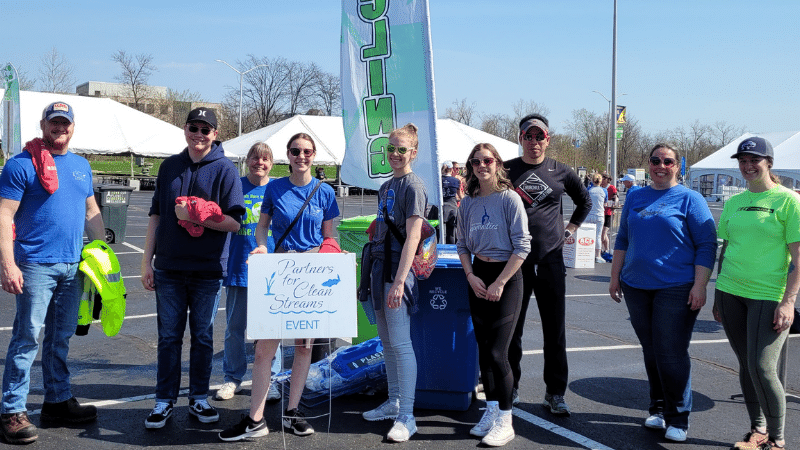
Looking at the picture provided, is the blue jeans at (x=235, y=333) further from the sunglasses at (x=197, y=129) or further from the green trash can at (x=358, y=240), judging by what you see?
the sunglasses at (x=197, y=129)

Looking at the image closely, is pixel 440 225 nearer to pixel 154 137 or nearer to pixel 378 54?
pixel 378 54

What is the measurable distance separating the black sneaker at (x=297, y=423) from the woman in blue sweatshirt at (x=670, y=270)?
2232mm

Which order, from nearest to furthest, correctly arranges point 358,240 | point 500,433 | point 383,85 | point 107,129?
point 500,433, point 358,240, point 383,85, point 107,129

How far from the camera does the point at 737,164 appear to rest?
25.3 metres

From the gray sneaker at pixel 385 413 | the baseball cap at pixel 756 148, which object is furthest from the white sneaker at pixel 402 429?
the baseball cap at pixel 756 148

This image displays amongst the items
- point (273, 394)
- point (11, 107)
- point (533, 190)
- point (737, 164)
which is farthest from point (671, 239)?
point (737, 164)

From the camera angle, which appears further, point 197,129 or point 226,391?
point 226,391

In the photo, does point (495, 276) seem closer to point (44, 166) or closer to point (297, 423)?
point (297, 423)

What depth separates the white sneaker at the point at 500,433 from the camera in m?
4.09

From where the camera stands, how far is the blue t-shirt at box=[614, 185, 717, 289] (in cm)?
414

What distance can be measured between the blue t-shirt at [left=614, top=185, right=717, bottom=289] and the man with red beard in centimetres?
356

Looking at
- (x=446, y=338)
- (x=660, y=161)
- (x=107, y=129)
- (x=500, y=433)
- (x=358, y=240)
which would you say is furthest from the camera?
(x=107, y=129)

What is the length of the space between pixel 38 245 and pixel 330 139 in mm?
21222

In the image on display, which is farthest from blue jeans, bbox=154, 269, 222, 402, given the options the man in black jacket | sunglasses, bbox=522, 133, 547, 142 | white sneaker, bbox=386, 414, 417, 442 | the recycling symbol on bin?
sunglasses, bbox=522, 133, 547, 142
